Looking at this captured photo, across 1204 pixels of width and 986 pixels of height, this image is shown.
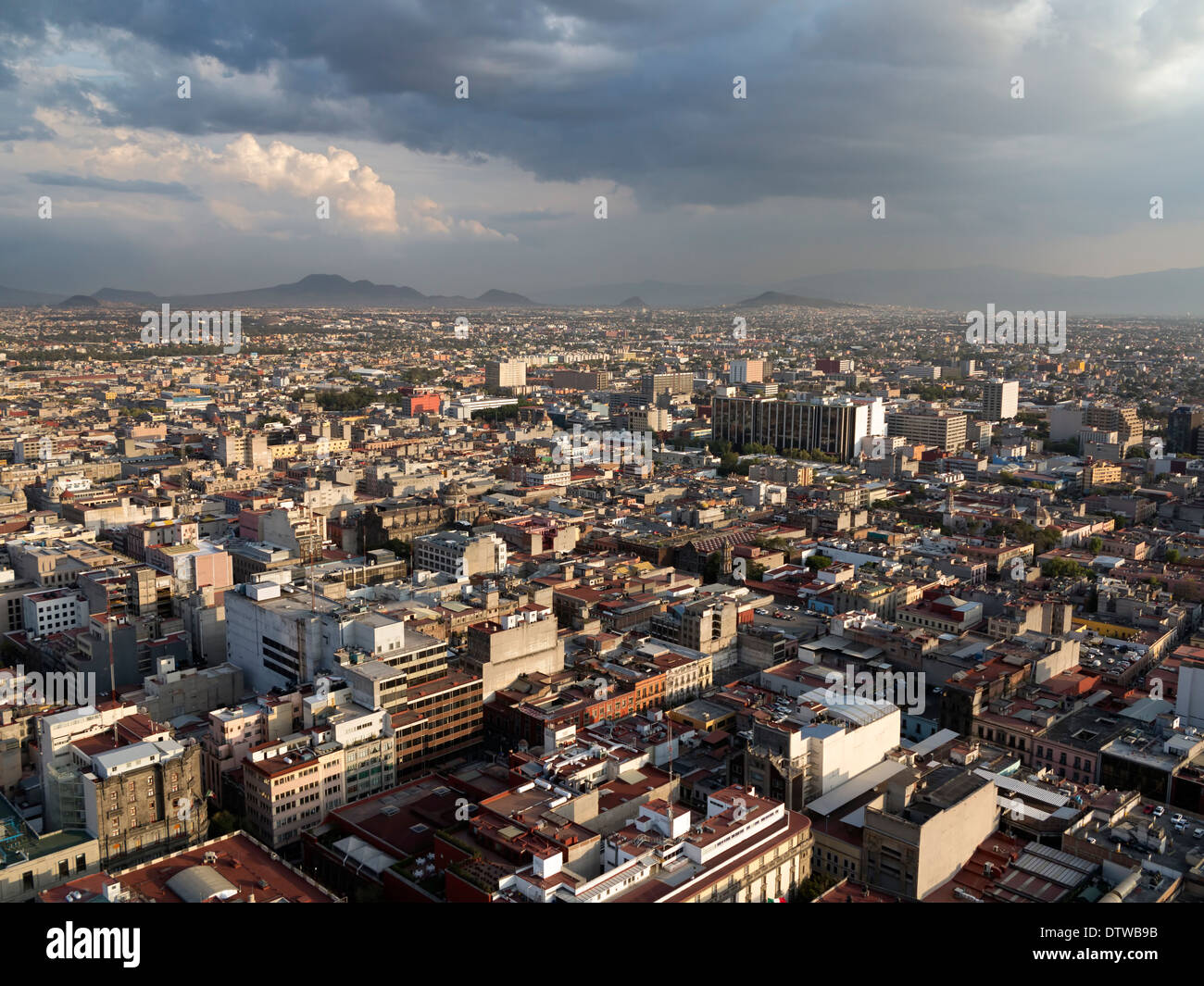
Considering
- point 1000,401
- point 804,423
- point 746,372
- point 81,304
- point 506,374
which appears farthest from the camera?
point 81,304

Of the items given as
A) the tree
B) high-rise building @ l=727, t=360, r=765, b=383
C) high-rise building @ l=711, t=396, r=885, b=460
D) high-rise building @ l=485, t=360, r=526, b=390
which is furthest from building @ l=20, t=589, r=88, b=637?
high-rise building @ l=727, t=360, r=765, b=383

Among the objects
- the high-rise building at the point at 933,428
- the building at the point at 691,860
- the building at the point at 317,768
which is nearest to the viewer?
the building at the point at 691,860

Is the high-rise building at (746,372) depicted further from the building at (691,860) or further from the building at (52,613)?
the building at (691,860)

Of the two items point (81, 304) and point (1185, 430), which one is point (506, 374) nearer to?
point (1185, 430)

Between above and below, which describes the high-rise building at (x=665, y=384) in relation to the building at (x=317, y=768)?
above

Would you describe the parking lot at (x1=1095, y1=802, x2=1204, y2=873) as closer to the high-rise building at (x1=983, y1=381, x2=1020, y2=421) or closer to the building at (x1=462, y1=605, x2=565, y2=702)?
the building at (x1=462, y1=605, x2=565, y2=702)

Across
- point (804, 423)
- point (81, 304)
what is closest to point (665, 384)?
point (804, 423)

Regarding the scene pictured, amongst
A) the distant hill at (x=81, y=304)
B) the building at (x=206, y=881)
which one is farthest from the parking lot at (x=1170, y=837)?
the distant hill at (x=81, y=304)

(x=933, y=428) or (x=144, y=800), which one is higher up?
(x=933, y=428)
